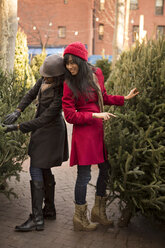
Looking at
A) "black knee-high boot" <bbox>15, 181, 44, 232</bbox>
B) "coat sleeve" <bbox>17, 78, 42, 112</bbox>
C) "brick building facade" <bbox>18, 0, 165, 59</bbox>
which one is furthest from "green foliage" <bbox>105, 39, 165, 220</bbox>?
"brick building facade" <bbox>18, 0, 165, 59</bbox>

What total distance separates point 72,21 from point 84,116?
3649 centimetres

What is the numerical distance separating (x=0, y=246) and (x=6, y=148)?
103 centimetres

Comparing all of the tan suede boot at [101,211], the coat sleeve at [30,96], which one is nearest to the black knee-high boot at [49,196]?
the tan suede boot at [101,211]

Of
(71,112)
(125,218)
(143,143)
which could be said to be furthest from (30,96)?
(125,218)

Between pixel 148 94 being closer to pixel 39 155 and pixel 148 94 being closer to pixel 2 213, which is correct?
pixel 39 155

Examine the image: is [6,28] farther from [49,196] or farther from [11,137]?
[49,196]

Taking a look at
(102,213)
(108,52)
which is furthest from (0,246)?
(108,52)

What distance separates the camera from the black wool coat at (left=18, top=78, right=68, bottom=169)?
12.6ft

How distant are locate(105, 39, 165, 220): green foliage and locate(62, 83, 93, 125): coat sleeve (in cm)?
32

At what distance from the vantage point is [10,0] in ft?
22.5

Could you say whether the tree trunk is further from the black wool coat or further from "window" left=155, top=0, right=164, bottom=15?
"window" left=155, top=0, right=164, bottom=15

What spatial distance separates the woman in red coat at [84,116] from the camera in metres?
3.61

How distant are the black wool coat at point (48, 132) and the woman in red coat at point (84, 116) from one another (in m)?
0.25

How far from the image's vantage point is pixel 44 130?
3994mm
